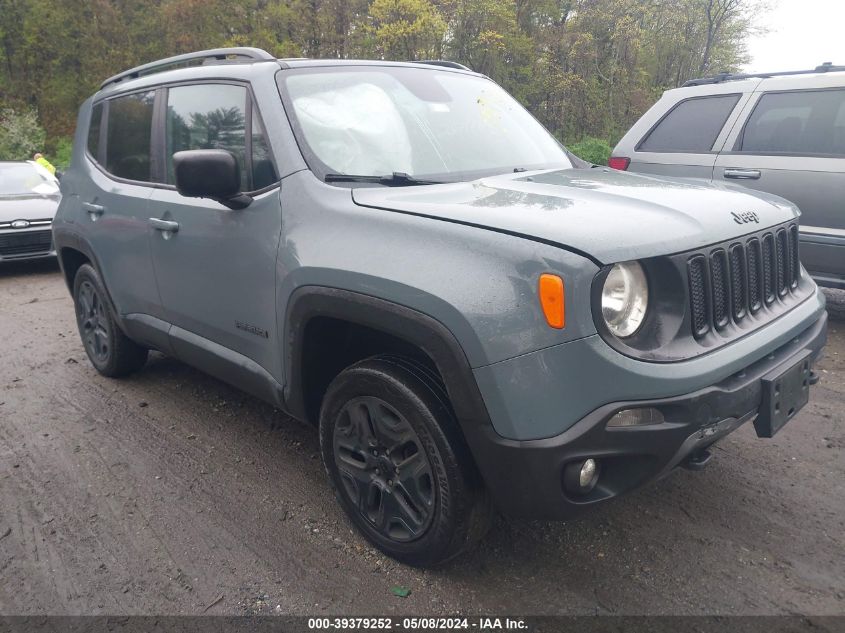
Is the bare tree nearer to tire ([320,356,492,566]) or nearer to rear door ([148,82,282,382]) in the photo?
rear door ([148,82,282,382])

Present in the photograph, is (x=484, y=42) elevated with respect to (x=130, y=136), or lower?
elevated

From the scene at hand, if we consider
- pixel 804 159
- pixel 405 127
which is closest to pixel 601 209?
pixel 405 127

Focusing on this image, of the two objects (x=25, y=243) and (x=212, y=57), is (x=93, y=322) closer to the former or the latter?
(x=212, y=57)

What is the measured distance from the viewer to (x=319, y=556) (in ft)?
8.53

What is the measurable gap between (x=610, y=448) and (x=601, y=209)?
0.79m

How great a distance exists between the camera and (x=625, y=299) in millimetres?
2014

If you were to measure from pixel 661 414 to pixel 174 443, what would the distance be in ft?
8.86

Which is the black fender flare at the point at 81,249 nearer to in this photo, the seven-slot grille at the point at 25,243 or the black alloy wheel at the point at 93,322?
the black alloy wheel at the point at 93,322

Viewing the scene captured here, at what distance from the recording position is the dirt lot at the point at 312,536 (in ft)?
7.71

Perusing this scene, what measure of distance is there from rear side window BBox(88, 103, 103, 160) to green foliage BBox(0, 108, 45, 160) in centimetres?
2105

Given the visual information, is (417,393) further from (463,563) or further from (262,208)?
(262,208)

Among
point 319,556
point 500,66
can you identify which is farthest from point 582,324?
point 500,66

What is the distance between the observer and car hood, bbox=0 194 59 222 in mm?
8492

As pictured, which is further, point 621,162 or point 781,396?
point 621,162
